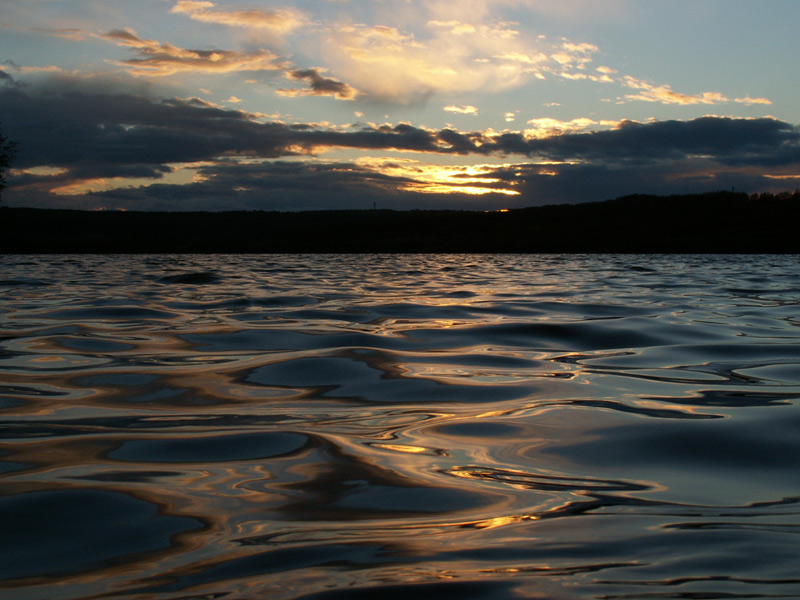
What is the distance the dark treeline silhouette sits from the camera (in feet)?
116

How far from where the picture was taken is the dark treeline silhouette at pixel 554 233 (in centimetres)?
3531

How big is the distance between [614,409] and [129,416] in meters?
2.34

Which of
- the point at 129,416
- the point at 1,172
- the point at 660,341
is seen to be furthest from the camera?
the point at 1,172

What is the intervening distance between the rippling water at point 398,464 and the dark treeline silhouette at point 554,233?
30.6m

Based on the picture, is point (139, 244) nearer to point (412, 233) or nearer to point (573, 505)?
point (412, 233)

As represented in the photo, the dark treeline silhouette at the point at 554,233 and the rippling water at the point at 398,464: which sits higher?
the dark treeline silhouette at the point at 554,233

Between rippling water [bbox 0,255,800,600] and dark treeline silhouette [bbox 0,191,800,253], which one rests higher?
A: dark treeline silhouette [bbox 0,191,800,253]

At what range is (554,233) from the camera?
41.7 metres

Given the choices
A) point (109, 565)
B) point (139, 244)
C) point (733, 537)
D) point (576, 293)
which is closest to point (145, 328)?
point (109, 565)

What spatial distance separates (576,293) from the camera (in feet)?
33.1

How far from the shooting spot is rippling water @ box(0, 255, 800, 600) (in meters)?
1.52

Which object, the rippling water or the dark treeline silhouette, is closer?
the rippling water

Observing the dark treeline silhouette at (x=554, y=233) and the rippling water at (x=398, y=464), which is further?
the dark treeline silhouette at (x=554, y=233)

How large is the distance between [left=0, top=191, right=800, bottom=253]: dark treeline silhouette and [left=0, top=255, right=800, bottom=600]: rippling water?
100 feet
